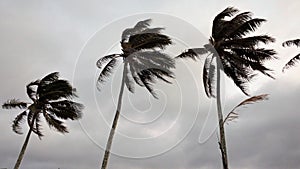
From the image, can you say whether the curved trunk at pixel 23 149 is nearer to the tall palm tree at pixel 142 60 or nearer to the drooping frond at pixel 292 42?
the tall palm tree at pixel 142 60

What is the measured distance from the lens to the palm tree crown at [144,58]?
82.1 ft

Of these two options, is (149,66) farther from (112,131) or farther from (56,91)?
(56,91)

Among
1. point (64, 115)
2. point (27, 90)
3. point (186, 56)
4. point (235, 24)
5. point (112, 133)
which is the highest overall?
point (235, 24)

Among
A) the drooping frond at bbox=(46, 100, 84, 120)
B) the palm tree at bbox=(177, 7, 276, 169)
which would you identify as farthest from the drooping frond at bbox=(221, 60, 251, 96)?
the drooping frond at bbox=(46, 100, 84, 120)

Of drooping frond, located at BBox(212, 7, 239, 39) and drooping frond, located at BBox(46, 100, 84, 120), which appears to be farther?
drooping frond, located at BBox(46, 100, 84, 120)

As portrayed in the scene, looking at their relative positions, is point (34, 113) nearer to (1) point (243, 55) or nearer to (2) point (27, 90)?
(2) point (27, 90)

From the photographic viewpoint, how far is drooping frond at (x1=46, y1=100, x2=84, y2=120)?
30.0m

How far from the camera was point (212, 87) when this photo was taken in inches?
1013

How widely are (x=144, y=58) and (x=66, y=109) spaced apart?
10.1 m

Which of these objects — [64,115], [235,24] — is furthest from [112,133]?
[235,24]

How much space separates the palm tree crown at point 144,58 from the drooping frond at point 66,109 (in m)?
6.77

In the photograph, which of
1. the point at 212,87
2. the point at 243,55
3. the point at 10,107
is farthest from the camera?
the point at 10,107

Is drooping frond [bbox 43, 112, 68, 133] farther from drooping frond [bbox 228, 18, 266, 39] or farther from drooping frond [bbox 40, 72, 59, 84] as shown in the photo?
drooping frond [bbox 228, 18, 266, 39]

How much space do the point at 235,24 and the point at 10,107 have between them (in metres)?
22.1
